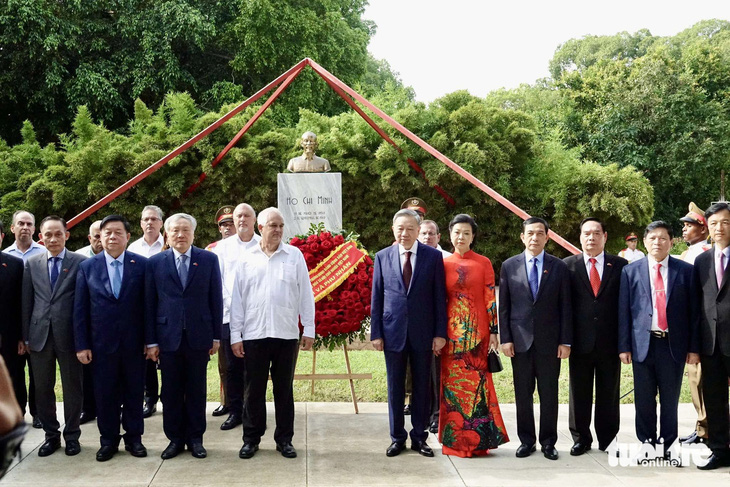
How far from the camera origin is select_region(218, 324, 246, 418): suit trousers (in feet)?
19.4

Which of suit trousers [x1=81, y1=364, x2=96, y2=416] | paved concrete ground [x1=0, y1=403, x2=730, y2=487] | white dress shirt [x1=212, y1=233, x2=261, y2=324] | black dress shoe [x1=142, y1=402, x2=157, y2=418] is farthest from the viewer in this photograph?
black dress shoe [x1=142, y1=402, x2=157, y2=418]

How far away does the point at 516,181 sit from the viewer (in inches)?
537

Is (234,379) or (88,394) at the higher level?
(234,379)

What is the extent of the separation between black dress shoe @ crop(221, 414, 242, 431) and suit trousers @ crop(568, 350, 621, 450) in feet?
9.10

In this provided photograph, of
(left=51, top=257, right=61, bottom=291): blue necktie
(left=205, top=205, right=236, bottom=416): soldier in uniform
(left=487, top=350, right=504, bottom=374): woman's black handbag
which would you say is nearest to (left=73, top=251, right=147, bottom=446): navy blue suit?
(left=51, top=257, right=61, bottom=291): blue necktie

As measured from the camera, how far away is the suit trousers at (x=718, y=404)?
4828 millimetres

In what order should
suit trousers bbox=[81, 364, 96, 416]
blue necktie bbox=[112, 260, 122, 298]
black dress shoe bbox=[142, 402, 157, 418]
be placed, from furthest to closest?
black dress shoe bbox=[142, 402, 157, 418]
suit trousers bbox=[81, 364, 96, 416]
blue necktie bbox=[112, 260, 122, 298]

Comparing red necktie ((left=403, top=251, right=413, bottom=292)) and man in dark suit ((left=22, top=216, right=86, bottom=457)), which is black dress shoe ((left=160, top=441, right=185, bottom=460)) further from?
red necktie ((left=403, top=251, right=413, bottom=292))

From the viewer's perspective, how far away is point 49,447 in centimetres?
508

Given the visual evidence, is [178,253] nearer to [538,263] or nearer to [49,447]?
[49,447]

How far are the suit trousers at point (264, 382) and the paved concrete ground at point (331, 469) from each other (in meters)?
0.21

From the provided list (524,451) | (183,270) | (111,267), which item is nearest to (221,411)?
(183,270)

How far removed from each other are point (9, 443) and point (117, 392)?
3.88 metres

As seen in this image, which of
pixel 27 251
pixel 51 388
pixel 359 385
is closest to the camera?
pixel 51 388
